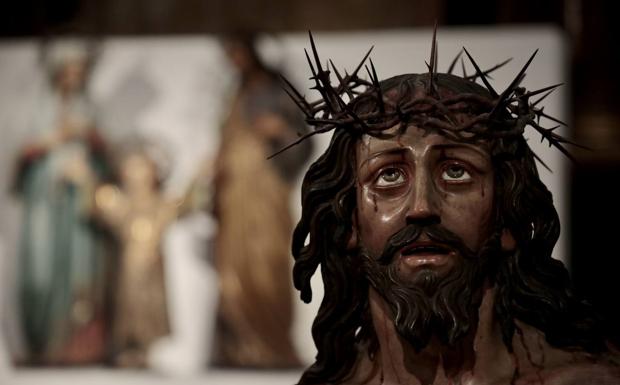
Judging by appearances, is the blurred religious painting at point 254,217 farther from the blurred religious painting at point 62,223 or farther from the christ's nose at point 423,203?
the christ's nose at point 423,203

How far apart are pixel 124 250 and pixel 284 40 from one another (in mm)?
1162

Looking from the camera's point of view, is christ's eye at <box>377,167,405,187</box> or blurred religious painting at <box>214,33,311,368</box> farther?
blurred religious painting at <box>214,33,311,368</box>

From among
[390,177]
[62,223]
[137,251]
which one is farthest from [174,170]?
[390,177]

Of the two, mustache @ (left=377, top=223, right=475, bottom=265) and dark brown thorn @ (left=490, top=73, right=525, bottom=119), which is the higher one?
dark brown thorn @ (left=490, top=73, right=525, bottom=119)

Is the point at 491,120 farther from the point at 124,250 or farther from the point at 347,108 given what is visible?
the point at 124,250

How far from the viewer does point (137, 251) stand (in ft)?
19.4

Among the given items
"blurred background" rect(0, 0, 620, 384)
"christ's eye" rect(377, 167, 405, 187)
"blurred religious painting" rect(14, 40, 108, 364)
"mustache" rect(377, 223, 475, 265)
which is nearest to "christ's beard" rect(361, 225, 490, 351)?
"mustache" rect(377, 223, 475, 265)

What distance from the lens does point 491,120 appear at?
2.59m

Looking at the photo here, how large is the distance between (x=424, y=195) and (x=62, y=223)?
3.70 metres

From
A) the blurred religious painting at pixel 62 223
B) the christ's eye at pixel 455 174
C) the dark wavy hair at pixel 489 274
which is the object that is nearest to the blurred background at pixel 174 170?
the blurred religious painting at pixel 62 223

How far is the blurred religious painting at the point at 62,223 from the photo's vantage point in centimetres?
584

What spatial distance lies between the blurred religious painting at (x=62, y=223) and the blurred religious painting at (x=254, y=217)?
557mm

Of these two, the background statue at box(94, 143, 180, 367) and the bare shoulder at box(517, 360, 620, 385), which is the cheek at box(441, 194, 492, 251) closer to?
the bare shoulder at box(517, 360, 620, 385)

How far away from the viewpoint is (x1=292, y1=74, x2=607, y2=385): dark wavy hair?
2.60 m
